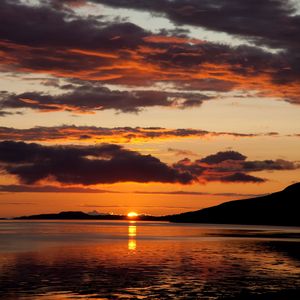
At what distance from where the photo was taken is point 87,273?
67875 mm

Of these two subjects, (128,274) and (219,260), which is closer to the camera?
(128,274)

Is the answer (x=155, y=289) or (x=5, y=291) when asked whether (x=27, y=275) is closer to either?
(x=5, y=291)

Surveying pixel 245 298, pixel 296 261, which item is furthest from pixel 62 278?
pixel 296 261

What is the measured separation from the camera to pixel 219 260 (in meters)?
86.4

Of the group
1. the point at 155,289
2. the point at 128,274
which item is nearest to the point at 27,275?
the point at 128,274

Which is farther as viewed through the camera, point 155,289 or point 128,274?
point 128,274

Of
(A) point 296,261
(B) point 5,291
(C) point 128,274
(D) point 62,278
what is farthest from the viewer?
(A) point 296,261

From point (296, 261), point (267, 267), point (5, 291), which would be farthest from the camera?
point (296, 261)

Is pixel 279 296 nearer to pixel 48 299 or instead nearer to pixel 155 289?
pixel 155 289

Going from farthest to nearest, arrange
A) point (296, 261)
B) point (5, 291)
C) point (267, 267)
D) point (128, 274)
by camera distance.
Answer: point (296, 261) → point (267, 267) → point (128, 274) → point (5, 291)

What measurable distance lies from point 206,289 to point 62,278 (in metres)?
16.9

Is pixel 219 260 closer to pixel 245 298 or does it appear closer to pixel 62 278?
pixel 62 278

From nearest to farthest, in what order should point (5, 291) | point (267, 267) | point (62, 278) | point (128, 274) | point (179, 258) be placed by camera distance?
point (5, 291)
point (62, 278)
point (128, 274)
point (267, 267)
point (179, 258)

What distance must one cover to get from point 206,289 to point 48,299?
568 inches
